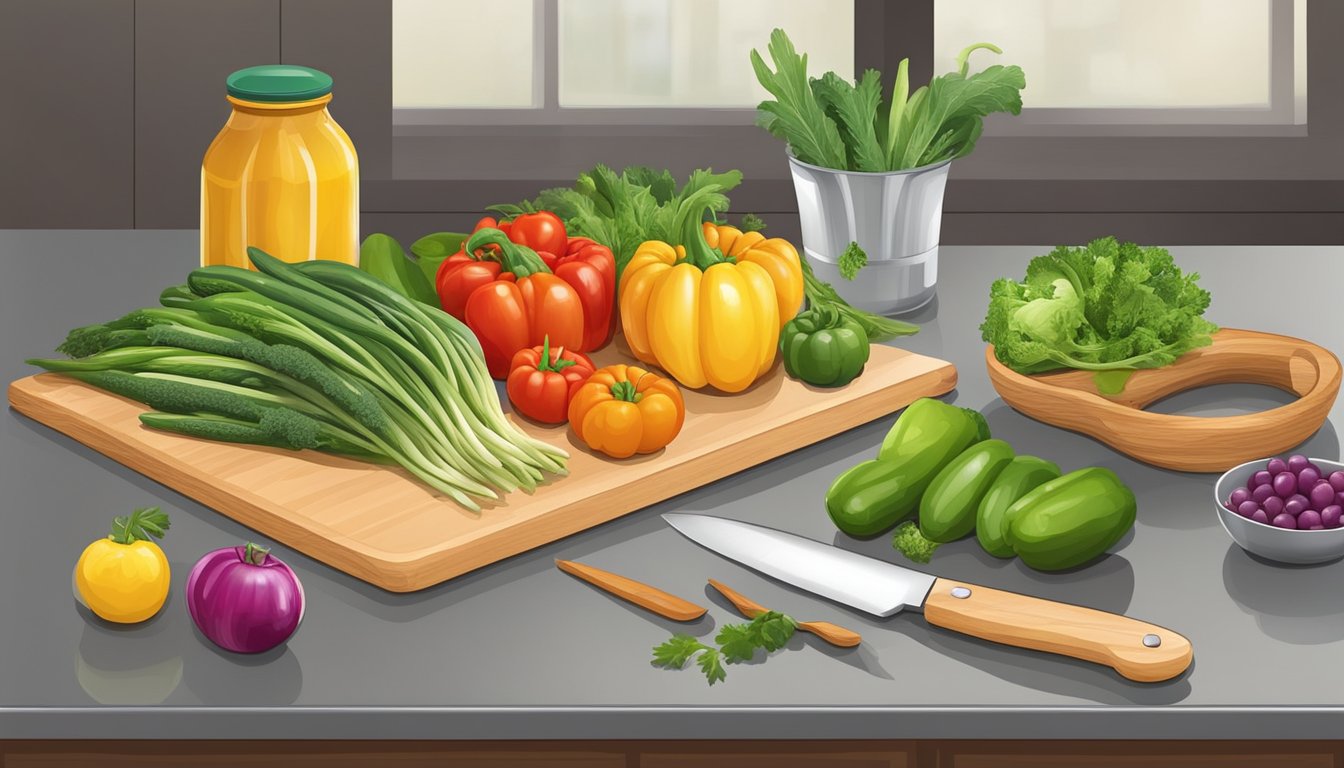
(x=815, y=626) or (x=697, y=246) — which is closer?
(x=815, y=626)

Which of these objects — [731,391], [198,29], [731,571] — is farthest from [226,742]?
[198,29]

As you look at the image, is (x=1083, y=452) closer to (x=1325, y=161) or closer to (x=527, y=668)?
(x=527, y=668)

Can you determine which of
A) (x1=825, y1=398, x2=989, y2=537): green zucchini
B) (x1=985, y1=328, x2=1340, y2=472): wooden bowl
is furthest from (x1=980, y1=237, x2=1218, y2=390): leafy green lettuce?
(x1=825, y1=398, x2=989, y2=537): green zucchini

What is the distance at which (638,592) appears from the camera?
55.4 inches

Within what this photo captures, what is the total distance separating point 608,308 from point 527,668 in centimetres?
69

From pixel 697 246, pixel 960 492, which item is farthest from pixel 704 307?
pixel 960 492

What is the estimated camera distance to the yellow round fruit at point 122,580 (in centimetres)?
134

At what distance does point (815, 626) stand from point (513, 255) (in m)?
0.69

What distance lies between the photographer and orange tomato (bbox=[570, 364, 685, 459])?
1613 mm

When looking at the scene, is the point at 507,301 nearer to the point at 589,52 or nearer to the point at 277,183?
the point at 277,183

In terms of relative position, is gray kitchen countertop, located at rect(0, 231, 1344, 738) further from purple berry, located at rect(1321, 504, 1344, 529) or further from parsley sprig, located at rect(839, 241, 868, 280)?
parsley sprig, located at rect(839, 241, 868, 280)

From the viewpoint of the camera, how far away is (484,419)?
164 cm

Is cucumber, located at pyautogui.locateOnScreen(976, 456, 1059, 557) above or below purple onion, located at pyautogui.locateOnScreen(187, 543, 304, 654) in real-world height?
above

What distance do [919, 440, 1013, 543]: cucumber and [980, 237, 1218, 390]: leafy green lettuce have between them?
0.90ft
